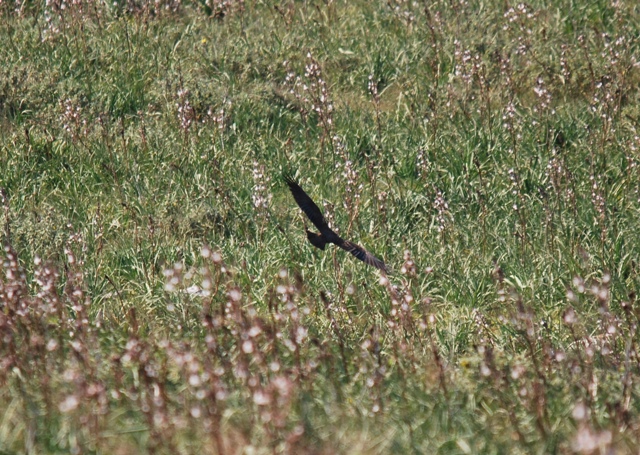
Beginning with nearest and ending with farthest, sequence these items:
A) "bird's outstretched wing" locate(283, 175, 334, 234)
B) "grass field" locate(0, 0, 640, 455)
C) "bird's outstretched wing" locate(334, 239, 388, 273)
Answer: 1. "grass field" locate(0, 0, 640, 455)
2. "bird's outstretched wing" locate(334, 239, 388, 273)
3. "bird's outstretched wing" locate(283, 175, 334, 234)

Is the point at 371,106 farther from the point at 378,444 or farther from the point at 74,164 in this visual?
the point at 378,444

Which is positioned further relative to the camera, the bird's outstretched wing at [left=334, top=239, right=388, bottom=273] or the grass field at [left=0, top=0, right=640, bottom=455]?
the bird's outstretched wing at [left=334, top=239, right=388, bottom=273]

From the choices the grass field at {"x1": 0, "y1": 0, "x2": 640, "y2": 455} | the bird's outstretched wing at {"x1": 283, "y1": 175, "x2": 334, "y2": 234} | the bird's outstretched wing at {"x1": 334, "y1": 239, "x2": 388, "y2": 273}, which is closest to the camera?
the grass field at {"x1": 0, "y1": 0, "x2": 640, "y2": 455}

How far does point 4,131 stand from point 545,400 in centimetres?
466

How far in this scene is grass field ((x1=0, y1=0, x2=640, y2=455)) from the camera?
322cm

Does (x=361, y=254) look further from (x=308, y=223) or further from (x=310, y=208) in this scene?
(x=308, y=223)

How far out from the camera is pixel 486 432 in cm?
322

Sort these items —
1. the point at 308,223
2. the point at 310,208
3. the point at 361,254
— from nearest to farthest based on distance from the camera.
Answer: the point at 361,254 < the point at 310,208 < the point at 308,223

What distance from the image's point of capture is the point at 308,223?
6.21 metres

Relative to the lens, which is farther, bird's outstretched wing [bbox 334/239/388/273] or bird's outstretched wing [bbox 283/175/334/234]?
bird's outstretched wing [bbox 283/175/334/234]

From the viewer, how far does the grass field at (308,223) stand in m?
3.22

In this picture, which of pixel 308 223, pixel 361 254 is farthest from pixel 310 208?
pixel 308 223

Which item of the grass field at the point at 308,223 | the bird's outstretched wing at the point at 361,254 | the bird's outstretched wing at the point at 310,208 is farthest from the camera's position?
the bird's outstretched wing at the point at 310,208

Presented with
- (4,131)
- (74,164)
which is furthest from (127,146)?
(4,131)
